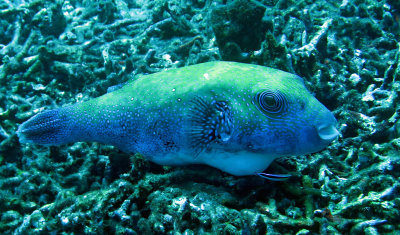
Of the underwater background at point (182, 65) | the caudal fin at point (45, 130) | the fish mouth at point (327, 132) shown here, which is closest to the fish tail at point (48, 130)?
the caudal fin at point (45, 130)

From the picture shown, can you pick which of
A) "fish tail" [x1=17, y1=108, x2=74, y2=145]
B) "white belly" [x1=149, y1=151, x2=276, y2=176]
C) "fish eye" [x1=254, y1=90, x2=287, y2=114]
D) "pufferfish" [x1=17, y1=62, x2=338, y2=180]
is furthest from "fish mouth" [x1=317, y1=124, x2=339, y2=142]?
"fish tail" [x1=17, y1=108, x2=74, y2=145]

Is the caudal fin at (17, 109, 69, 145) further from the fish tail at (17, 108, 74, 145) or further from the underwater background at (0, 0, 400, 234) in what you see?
the underwater background at (0, 0, 400, 234)

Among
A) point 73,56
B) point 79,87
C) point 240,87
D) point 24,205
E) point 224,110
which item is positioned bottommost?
point 24,205

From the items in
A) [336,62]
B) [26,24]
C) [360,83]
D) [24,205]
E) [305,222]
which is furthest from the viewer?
[26,24]

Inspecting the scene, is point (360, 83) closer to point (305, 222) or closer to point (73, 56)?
point (305, 222)

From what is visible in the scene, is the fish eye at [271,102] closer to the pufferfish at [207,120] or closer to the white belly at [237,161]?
the pufferfish at [207,120]

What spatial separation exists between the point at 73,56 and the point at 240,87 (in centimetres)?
595

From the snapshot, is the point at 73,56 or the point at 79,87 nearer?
the point at 79,87

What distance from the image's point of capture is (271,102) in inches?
137

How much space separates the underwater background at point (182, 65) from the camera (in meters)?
3.31

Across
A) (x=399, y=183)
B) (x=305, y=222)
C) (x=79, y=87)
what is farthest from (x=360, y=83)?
(x=79, y=87)

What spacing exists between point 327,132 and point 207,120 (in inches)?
67.4

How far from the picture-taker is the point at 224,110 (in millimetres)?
3633

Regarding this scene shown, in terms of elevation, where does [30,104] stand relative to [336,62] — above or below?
below
